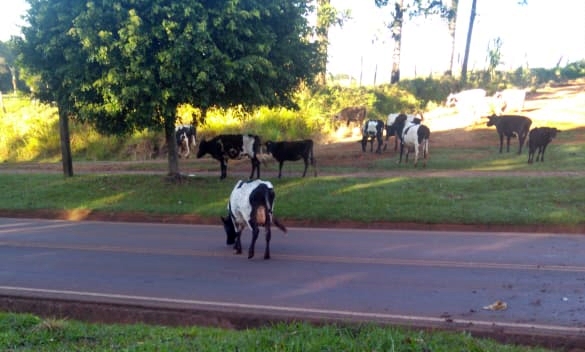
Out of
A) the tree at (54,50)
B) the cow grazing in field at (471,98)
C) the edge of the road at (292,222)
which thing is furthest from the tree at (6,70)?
the edge of the road at (292,222)

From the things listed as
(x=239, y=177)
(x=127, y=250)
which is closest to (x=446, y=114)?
(x=239, y=177)

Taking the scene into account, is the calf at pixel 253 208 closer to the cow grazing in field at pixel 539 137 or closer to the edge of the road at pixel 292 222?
the edge of the road at pixel 292 222

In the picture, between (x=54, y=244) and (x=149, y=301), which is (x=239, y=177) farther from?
(x=149, y=301)

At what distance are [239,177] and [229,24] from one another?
687cm

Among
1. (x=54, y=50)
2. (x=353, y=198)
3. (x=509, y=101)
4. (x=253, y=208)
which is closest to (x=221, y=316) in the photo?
(x=253, y=208)

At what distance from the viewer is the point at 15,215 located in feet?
60.2

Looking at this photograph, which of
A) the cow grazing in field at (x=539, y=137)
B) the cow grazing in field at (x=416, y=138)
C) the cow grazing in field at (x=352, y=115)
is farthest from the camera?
the cow grazing in field at (x=352, y=115)

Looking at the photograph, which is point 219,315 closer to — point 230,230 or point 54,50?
point 230,230

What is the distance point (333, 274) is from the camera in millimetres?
9664

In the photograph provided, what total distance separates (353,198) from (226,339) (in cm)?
1076

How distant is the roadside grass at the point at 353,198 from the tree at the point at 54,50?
10.2 ft

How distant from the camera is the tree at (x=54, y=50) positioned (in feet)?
54.5

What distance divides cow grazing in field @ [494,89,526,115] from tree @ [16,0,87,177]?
23943 mm

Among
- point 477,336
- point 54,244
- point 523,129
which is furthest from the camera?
point 523,129
